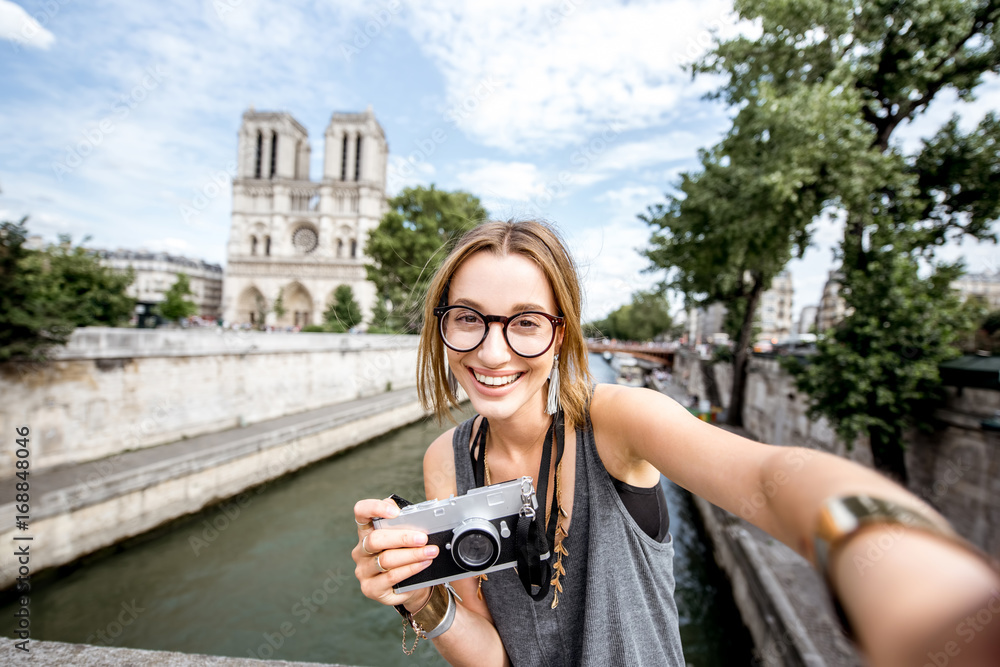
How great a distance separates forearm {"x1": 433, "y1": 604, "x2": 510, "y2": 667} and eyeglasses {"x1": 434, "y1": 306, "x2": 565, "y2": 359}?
2.37 feet

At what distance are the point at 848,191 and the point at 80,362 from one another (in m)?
14.2

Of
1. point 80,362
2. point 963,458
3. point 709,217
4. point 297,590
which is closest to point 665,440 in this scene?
point 963,458

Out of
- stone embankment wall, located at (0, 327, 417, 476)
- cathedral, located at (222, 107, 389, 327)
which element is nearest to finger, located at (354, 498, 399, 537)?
stone embankment wall, located at (0, 327, 417, 476)

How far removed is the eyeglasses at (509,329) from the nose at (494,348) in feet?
0.04

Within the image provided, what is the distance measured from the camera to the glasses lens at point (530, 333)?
1.25 meters

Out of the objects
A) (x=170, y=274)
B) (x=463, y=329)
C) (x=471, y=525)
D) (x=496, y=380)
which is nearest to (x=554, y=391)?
(x=496, y=380)

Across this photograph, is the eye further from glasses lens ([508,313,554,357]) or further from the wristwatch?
the wristwatch

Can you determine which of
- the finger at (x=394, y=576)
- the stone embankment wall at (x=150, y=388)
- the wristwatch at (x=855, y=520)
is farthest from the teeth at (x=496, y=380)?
the stone embankment wall at (x=150, y=388)

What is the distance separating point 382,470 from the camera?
13.8 meters

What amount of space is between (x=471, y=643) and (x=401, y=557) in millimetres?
450

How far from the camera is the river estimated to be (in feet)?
21.3

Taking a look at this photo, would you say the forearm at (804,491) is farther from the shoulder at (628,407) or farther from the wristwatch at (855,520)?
the shoulder at (628,407)

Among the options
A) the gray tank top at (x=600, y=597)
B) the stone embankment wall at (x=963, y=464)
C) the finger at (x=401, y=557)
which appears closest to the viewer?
the finger at (x=401, y=557)

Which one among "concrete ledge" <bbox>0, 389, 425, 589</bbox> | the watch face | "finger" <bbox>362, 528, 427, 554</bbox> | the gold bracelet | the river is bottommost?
the river
